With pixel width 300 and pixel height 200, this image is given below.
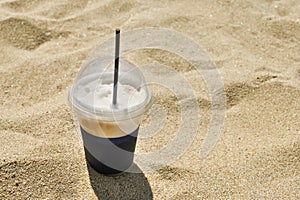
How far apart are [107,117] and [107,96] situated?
3.6 inches

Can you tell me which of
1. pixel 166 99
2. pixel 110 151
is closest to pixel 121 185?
pixel 110 151

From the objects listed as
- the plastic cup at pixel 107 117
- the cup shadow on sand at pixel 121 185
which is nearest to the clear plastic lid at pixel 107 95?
the plastic cup at pixel 107 117

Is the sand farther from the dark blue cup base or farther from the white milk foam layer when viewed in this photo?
the white milk foam layer

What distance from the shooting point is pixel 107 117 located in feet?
4.24

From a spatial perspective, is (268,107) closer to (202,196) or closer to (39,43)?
(202,196)

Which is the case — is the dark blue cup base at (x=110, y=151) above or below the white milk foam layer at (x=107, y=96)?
below

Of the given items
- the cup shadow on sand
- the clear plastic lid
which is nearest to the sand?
the cup shadow on sand

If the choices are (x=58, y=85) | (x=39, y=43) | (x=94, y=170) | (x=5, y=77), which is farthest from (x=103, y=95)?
(x=39, y=43)

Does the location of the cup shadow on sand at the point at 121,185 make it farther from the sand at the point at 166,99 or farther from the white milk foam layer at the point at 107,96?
the white milk foam layer at the point at 107,96

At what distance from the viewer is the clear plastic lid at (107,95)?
1297mm

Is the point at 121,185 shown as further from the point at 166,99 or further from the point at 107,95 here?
the point at 166,99

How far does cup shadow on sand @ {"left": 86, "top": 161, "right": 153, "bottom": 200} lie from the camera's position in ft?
4.60

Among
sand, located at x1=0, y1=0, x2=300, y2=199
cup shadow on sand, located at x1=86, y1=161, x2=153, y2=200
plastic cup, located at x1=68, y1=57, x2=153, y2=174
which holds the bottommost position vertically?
cup shadow on sand, located at x1=86, y1=161, x2=153, y2=200

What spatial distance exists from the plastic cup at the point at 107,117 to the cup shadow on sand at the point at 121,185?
0.07 feet
